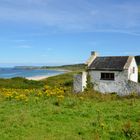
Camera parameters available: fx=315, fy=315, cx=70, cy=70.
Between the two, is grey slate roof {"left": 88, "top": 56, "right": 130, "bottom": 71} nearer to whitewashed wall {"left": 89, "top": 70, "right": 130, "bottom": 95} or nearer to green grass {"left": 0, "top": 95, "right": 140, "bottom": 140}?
whitewashed wall {"left": 89, "top": 70, "right": 130, "bottom": 95}

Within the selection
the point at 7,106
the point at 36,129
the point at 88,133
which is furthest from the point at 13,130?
the point at 7,106

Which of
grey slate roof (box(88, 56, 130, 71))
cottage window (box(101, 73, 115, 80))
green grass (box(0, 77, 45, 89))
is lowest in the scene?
green grass (box(0, 77, 45, 89))

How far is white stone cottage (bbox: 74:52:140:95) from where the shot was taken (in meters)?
34.4

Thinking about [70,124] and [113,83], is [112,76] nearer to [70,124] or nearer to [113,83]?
[113,83]

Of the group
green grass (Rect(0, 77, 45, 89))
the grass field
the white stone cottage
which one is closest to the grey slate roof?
the white stone cottage

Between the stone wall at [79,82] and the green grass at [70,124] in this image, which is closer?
the green grass at [70,124]

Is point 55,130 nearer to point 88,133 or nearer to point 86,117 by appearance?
point 88,133

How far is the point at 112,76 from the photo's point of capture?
35.7m

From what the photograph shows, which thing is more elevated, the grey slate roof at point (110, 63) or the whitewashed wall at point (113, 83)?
the grey slate roof at point (110, 63)

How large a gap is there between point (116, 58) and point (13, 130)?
24900 millimetres

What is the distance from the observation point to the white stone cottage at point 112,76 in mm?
34406

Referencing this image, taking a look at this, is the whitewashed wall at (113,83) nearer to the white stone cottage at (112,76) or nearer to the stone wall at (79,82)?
the white stone cottage at (112,76)

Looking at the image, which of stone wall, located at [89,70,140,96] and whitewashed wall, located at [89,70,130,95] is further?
whitewashed wall, located at [89,70,130,95]

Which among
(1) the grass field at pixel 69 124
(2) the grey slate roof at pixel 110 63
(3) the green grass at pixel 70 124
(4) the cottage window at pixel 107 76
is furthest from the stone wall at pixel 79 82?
(3) the green grass at pixel 70 124
